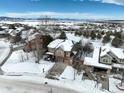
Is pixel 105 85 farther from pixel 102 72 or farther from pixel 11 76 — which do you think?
pixel 11 76

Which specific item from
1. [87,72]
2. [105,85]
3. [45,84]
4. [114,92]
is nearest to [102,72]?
[87,72]

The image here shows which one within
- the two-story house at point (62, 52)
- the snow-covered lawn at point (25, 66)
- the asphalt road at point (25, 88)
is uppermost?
the two-story house at point (62, 52)

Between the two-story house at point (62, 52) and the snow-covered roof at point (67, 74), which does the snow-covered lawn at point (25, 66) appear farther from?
the snow-covered roof at point (67, 74)

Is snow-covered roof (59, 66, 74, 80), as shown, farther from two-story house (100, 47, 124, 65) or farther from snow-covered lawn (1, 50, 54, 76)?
two-story house (100, 47, 124, 65)

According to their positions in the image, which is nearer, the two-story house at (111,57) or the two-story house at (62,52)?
the two-story house at (111,57)

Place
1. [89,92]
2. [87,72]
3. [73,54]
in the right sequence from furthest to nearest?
[73,54]
[87,72]
[89,92]

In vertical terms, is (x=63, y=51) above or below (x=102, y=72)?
above

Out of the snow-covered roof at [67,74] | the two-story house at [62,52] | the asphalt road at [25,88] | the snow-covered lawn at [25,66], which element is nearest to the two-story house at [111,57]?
the snow-covered roof at [67,74]
